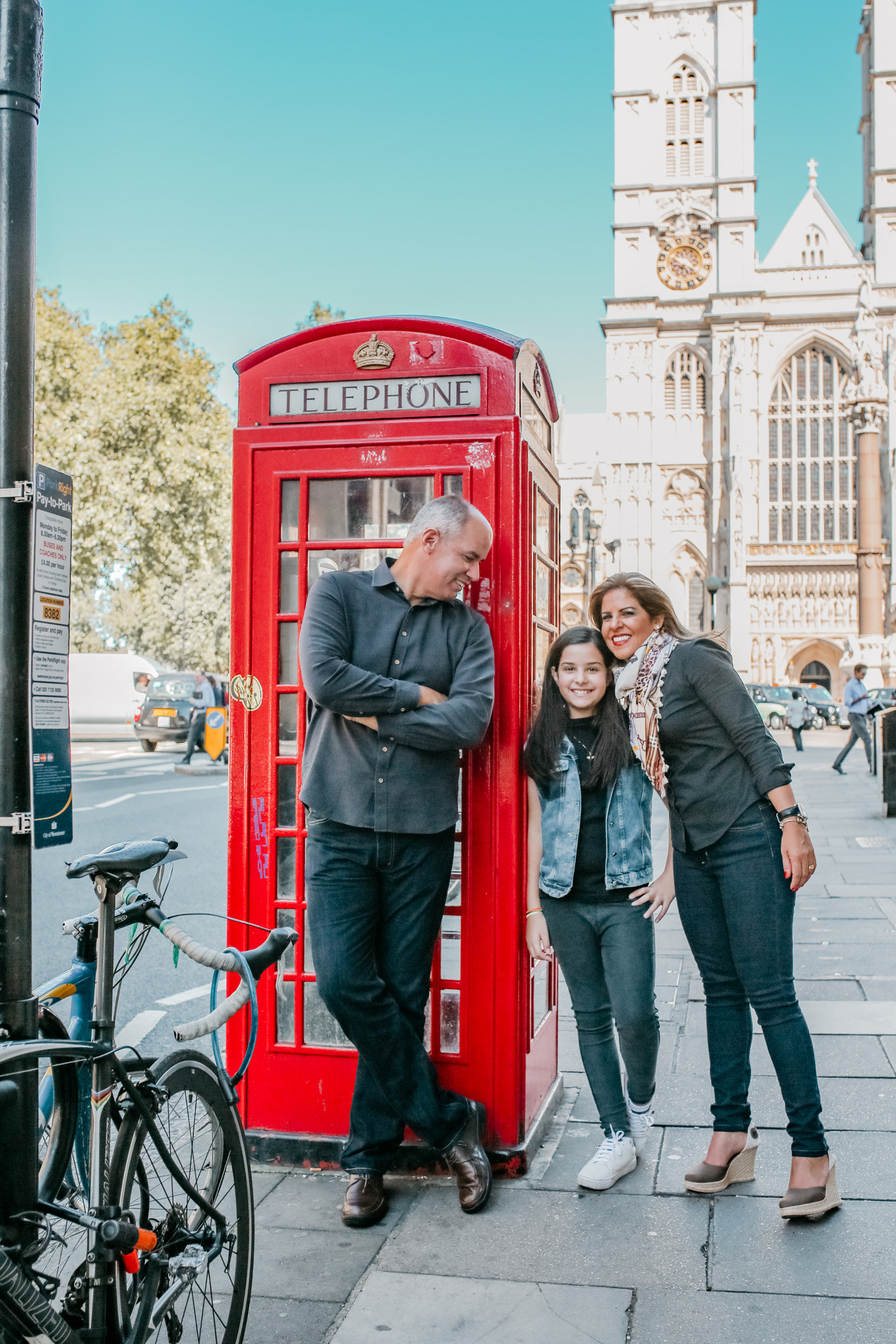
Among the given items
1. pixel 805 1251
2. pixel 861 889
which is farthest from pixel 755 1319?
pixel 861 889

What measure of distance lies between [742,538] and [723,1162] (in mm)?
48407

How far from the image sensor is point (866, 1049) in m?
4.68

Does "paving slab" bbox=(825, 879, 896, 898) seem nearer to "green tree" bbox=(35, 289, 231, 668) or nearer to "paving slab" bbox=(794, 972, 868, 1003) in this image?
"paving slab" bbox=(794, 972, 868, 1003)

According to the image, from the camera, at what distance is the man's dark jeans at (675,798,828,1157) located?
3215 mm

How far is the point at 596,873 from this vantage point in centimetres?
346

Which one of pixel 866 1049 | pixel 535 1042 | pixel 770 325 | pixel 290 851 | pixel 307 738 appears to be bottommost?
pixel 866 1049

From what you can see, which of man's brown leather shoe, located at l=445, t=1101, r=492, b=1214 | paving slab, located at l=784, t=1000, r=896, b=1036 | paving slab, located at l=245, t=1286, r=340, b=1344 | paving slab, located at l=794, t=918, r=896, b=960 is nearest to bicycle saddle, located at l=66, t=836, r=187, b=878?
paving slab, located at l=245, t=1286, r=340, b=1344

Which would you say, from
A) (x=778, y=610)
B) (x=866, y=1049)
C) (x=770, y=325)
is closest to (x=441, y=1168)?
(x=866, y=1049)

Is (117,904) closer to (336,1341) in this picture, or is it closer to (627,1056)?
(336,1341)

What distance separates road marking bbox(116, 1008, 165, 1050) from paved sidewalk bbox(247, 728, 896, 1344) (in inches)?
67.9

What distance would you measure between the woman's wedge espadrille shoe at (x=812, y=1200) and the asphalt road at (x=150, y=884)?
1.72m

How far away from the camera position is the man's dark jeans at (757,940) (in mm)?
3215

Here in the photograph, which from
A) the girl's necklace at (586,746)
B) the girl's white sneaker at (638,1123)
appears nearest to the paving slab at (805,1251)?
the girl's white sneaker at (638,1123)

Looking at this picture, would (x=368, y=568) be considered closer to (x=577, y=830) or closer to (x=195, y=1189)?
(x=577, y=830)
